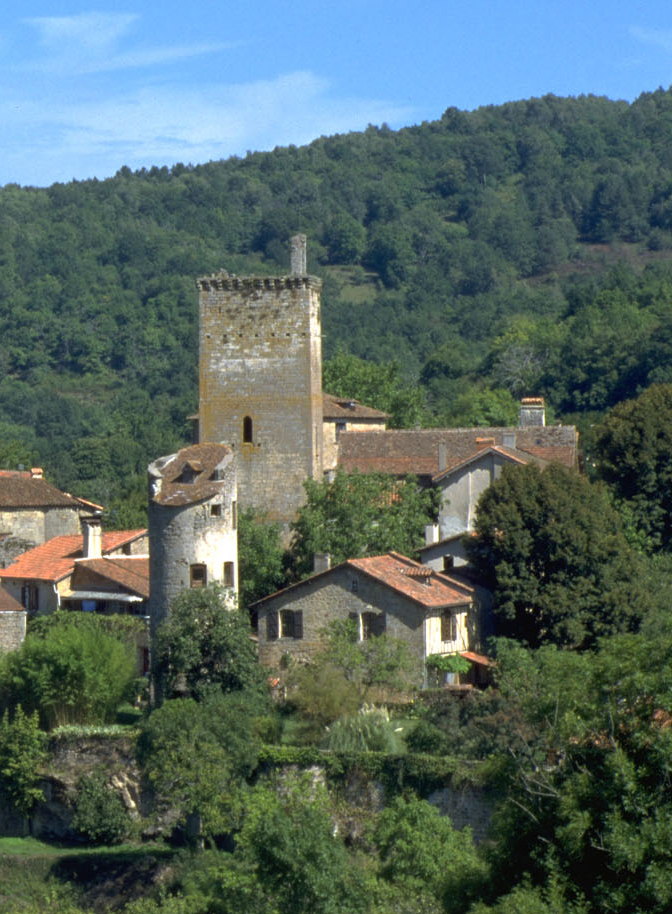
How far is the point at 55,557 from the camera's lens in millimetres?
47781

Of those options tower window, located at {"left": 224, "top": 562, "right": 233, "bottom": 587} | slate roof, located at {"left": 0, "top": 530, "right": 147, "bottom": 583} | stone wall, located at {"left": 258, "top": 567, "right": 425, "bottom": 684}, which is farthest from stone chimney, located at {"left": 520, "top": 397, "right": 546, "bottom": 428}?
tower window, located at {"left": 224, "top": 562, "right": 233, "bottom": 587}

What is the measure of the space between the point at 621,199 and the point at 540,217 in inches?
298

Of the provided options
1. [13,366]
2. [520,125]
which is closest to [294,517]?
[13,366]

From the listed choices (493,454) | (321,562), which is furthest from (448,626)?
(493,454)

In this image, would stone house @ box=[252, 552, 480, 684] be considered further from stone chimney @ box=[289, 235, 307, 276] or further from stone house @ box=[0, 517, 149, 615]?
stone chimney @ box=[289, 235, 307, 276]

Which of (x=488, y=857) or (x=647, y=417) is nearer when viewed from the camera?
(x=488, y=857)

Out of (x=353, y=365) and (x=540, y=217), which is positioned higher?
(x=540, y=217)

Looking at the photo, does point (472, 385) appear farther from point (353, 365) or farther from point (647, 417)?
point (647, 417)

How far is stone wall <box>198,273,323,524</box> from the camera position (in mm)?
45969

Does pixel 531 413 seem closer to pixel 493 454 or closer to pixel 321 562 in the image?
pixel 493 454

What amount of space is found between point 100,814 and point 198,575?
549 centimetres

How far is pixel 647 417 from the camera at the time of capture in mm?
47156

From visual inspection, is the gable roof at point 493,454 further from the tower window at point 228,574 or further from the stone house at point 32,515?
the stone house at point 32,515

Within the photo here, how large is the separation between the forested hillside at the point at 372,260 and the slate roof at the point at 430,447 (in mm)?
34523
